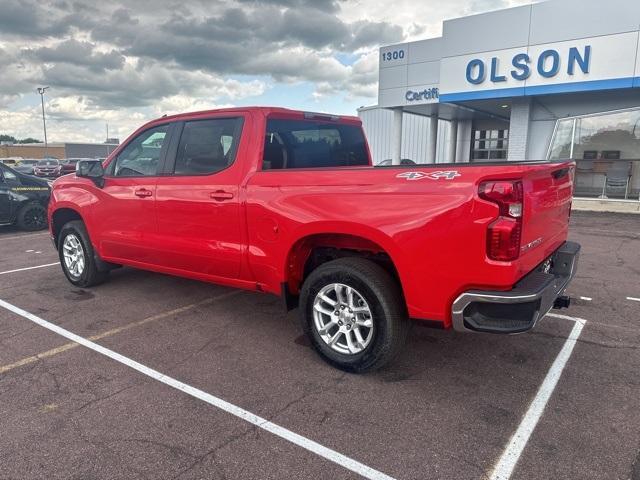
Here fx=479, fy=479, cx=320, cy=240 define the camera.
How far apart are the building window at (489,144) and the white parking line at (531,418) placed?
1902 centimetres

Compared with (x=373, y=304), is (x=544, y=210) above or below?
above

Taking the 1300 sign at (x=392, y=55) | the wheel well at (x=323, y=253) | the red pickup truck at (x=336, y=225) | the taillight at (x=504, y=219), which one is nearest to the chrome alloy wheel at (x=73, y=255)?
the red pickup truck at (x=336, y=225)

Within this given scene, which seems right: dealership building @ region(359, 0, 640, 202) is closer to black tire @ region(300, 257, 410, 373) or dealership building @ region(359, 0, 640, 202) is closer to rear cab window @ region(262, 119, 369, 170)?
rear cab window @ region(262, 119, 369, 170)

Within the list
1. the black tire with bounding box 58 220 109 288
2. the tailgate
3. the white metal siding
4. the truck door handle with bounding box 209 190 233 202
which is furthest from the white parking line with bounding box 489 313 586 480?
the white metal siding

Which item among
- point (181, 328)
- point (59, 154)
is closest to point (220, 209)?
point (181, 328)

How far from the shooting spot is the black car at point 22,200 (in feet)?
34.3

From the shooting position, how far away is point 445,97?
1586cm

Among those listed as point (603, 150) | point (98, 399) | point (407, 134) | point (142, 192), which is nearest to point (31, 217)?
point (142, 192)

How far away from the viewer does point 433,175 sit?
9.72 feet

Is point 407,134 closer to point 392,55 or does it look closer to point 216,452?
point 392,55

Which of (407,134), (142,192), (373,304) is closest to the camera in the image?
(373,304)

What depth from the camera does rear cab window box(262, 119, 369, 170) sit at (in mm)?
4156

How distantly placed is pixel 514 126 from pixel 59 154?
241ft

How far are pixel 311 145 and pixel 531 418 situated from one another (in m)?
2.90
